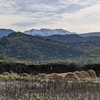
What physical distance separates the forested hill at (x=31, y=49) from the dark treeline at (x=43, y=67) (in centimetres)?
9862

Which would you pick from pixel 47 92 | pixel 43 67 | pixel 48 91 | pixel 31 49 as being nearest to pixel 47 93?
pixel 47 92

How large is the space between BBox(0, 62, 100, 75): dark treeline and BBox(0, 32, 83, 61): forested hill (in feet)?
324

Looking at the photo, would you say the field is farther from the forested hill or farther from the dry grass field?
the forested hill

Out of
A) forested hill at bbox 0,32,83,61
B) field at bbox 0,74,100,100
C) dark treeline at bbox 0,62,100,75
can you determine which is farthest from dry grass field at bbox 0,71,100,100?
forested hill at bbox 0,32,83,61

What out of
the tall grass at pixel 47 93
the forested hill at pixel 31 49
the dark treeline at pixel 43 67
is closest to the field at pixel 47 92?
the tall grass at pixel 47 93

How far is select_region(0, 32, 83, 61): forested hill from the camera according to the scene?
14262cm

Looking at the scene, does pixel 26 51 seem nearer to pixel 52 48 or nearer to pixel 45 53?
pixel 45 53

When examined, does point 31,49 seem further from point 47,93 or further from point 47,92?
point 47,93

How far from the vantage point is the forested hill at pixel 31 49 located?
468ft

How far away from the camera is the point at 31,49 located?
159 m

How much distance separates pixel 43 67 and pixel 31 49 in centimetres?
12932

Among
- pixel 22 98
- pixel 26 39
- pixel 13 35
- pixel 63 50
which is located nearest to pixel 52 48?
pixel 63 50

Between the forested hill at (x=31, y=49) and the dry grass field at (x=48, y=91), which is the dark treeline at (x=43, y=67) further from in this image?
the forested hill at (x=31, y=49)

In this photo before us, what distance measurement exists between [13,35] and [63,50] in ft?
133
